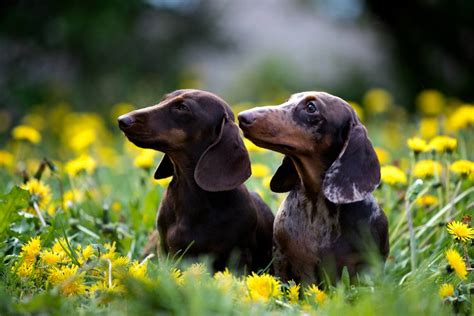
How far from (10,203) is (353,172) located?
1672 millimetres

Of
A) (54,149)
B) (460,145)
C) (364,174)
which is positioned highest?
(364,174)

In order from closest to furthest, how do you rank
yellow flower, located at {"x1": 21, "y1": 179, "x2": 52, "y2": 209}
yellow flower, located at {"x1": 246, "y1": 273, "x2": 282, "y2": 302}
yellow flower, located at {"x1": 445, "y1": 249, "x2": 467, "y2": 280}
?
yellow flower, located at {"x1": 246, "y1": 273, "x2": 282, "y2": 302}, yellow flower, located at {"x1": 445, "y1": 249, "x2": 467, "y2": 280}, yellow flower, located at {"x1": 21, "y1": 179, "x2": 52, "y2": 209}

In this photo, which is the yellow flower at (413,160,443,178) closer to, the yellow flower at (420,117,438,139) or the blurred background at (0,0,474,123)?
the yellow flower at (420,117,438,139)

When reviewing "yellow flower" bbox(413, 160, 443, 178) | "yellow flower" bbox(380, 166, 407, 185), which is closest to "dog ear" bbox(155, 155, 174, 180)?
"yellow flower" bbox(380, 166, 407, 185)

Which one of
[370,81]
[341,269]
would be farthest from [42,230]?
[370,81]

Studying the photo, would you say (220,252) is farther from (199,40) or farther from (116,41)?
(199,40)

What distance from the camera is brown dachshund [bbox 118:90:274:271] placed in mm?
3477

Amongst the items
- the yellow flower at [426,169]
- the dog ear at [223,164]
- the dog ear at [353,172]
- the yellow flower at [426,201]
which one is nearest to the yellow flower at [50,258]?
the dog ear at [223,164]

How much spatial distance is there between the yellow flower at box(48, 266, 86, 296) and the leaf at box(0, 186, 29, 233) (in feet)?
2.14

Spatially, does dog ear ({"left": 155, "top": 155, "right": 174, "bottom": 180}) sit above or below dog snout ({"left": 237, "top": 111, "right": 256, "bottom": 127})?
below

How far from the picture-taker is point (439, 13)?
9.07 meters

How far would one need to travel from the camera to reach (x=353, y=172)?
329 centimetres

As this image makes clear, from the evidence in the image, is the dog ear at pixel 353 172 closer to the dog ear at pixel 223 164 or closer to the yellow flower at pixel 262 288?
the dog ear at pixel 223 164

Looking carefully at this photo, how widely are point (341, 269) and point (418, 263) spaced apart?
830 mm
